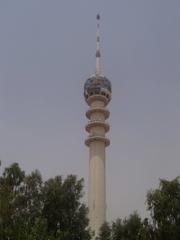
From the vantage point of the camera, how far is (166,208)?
125ft

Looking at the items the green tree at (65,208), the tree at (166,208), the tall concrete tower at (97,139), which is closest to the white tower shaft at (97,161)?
the tall concrete tower at (97,139)

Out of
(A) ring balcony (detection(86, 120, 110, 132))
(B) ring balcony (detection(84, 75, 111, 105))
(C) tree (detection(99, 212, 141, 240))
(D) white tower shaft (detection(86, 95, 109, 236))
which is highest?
(B) ring balcony (detection(84, 75, 111, 105))

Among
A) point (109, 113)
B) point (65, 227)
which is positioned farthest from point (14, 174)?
point (109, 113)

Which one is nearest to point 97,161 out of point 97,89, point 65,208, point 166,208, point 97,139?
point 97,139

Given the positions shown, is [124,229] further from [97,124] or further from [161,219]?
[97,124]

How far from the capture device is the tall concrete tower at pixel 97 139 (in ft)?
257

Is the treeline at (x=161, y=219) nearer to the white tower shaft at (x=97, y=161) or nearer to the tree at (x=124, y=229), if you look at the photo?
the tree at (x=124, y=229)

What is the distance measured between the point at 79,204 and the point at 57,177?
320 cm

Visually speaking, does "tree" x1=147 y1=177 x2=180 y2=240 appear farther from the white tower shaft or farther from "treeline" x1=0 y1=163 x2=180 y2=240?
the white tower shaft

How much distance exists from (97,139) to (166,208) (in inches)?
1796

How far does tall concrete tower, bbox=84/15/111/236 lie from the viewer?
7844 centimetres

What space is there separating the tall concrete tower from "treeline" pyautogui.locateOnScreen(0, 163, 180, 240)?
32745 millimetres

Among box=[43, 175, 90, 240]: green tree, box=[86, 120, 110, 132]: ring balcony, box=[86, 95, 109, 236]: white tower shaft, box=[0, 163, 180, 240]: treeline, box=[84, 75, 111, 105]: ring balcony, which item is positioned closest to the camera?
box=[0, 163, 180, 240]: treeline

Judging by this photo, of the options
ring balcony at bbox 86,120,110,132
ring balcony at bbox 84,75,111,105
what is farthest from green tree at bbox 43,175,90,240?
ring balcony at bbox 84,75,111,105
